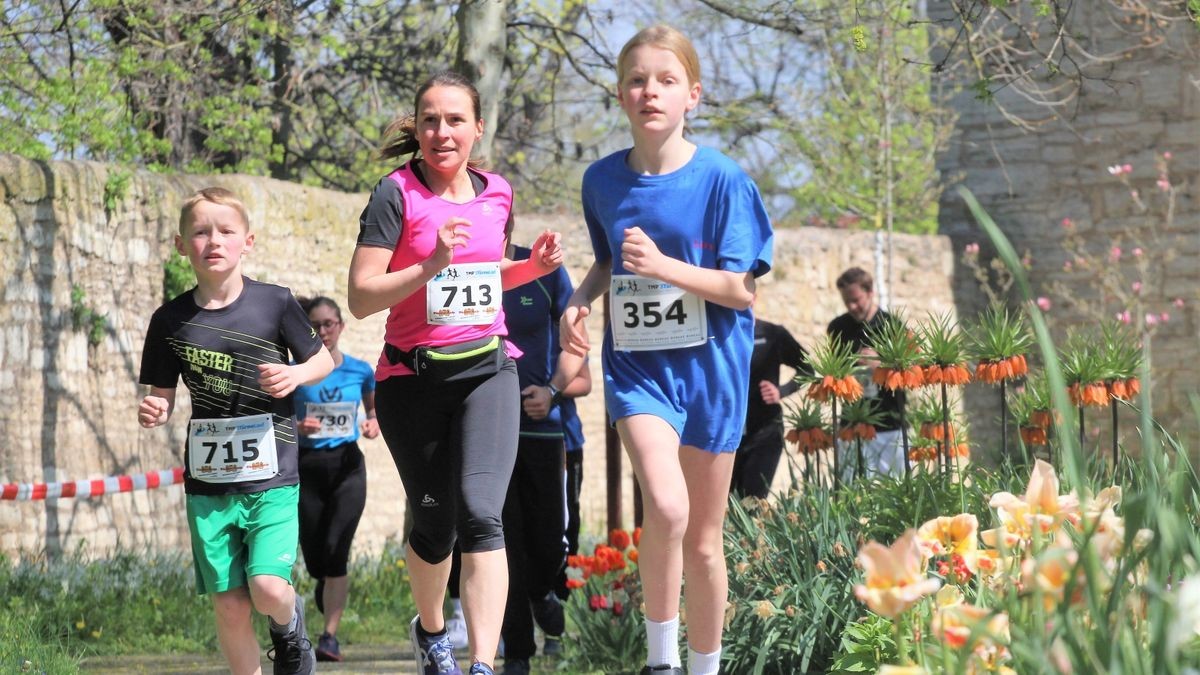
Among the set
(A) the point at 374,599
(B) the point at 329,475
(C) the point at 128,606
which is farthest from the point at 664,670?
(A) the point at 374,599

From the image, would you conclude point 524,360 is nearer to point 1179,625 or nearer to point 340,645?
point 340,645

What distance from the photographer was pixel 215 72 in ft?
34.7

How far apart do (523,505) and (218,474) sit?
5.52 ft

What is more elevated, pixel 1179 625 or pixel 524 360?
pixel 524 360

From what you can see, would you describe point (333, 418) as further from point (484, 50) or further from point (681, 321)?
point (681, 321)

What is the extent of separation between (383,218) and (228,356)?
585 millimetres

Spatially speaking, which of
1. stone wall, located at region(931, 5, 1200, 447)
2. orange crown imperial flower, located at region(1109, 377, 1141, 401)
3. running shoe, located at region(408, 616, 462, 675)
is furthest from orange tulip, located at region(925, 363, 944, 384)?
stone wall, located at region(931, 5, 1200, 447)

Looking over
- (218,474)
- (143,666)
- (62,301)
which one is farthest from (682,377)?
(62,301)

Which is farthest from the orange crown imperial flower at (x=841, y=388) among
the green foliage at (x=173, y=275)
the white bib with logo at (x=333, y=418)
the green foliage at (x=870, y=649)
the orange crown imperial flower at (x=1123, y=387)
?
the green foliage at (x=173, y=275)

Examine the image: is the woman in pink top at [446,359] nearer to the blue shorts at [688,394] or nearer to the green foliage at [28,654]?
the blue shorts at [688,394]

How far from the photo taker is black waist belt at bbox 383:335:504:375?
411 cm

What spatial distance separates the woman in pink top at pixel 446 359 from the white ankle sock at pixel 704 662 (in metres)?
0.52

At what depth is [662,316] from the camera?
3975 millimetres

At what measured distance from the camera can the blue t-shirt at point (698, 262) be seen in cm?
398
